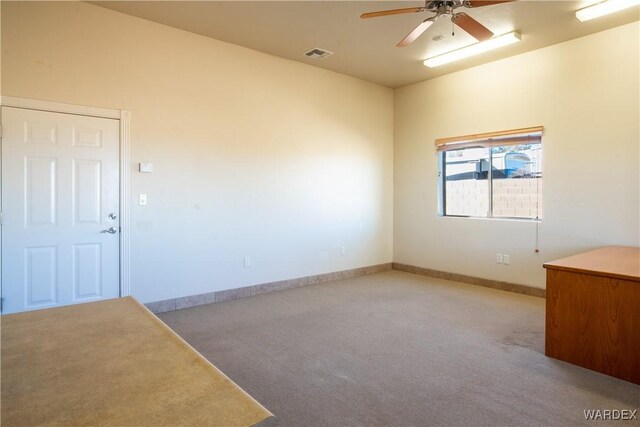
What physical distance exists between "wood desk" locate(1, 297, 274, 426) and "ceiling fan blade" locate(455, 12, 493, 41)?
10.1 ft

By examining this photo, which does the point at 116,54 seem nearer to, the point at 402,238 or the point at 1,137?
the point at 1,137

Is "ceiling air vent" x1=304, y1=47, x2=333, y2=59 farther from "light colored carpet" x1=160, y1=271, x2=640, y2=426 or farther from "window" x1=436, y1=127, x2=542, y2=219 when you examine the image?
"light colored carpet" x1=160, y1=271, x2=640, y2=426

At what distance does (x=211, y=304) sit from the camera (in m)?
4.39

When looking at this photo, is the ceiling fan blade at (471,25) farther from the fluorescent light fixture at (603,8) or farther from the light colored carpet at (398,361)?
the light colored carpet at (398,361)

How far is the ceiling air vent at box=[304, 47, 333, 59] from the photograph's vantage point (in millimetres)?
4699

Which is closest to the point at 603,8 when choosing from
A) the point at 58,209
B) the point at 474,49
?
the point at 474,49

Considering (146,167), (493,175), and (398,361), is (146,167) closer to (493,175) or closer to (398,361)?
(398,361)

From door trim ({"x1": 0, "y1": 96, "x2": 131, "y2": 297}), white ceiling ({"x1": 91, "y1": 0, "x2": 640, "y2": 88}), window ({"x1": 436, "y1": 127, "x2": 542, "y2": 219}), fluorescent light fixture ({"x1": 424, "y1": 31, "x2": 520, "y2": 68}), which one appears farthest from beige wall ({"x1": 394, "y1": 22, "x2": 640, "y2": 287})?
door trim ({"x1": 0, "y1": 96, "x2": 131, "y2": 297})

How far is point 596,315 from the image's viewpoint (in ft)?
8.77

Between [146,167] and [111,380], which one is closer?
[111,380]

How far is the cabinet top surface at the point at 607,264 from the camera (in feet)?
8.57

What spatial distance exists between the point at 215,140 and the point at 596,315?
160 inches

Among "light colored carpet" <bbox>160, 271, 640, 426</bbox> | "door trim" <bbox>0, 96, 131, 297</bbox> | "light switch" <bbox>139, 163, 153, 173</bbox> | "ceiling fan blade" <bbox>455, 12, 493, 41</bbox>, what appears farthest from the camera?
"light switch" <bbox>139, 163, 153, 173</bbox>

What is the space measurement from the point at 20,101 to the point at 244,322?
288cm
